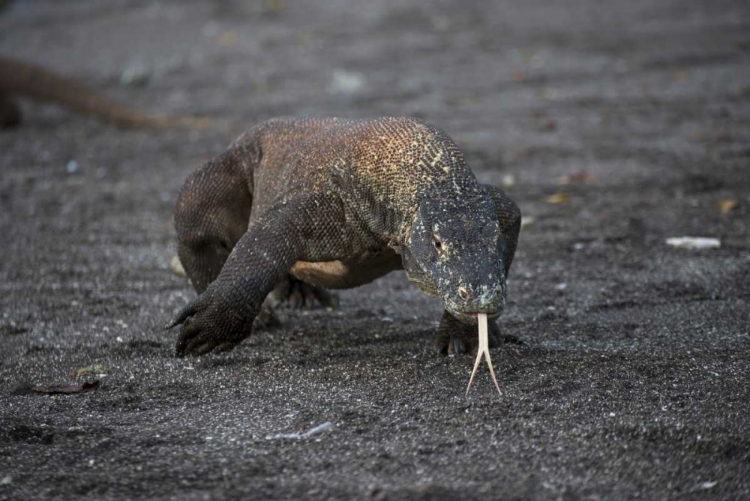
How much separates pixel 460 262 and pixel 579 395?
2.19ft

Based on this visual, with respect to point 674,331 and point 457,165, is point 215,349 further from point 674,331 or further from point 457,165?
point 674,331

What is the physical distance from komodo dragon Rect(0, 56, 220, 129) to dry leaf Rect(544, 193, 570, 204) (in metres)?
4.21

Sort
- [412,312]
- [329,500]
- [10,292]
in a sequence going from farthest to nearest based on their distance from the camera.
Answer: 1. [10,292]
2. [412,312]
3. [329,500]

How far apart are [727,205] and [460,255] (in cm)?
371

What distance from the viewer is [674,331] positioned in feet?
15.5

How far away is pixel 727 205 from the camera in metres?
6.91

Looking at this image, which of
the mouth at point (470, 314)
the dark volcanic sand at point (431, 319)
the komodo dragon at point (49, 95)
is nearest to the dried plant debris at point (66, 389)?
the dark volcanic sand at point (431, 319)

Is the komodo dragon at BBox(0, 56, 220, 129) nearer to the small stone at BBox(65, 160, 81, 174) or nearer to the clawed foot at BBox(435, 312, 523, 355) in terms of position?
the small stone at BBox(65, 160, 81, 174)

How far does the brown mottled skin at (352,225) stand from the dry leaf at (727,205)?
284 cm

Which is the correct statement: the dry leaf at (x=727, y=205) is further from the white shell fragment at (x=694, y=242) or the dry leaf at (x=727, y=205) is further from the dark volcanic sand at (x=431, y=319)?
the white shell fragment at (x=694, y=242)

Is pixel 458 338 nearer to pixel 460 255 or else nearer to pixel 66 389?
pixel 460 255

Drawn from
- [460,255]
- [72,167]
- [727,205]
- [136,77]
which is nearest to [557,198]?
[727,205]

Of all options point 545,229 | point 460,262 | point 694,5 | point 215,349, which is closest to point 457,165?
point 460,262

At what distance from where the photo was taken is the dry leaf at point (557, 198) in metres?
7.40
